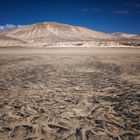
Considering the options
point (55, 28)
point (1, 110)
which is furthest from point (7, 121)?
point (55, 28)

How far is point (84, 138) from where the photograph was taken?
2.43m

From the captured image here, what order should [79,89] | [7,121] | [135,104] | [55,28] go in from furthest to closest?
[55,28]
[79,89]
[135,104]
[7,121]

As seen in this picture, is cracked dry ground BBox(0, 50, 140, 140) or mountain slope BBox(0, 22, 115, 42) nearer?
cracked dry ground BBox(0, 50, 140, 140)

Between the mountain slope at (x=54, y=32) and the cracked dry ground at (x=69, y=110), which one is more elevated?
the mountain slope at (x=54, y=32)

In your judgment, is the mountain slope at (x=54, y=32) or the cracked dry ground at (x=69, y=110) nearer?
the cracked dry ground at (x=69, y=110)

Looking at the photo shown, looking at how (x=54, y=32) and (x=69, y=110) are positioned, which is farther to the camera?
(x=54, y=32)

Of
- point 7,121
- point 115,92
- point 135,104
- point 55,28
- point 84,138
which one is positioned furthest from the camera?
point 55,28

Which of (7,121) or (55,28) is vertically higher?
(55,28)

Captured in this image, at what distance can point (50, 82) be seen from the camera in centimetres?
539

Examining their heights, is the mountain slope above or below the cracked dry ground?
above

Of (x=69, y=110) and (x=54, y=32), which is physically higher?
(x=54, y=32)

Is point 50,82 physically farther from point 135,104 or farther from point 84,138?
point 84,138

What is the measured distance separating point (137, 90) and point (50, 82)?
2.53m

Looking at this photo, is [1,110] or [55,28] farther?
[55,28]
